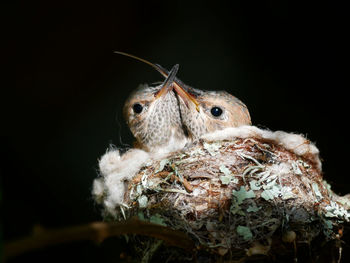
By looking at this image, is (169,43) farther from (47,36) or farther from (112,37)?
(47,36)

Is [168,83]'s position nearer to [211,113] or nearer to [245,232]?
[211,113]

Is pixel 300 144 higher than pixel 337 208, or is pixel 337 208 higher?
pixel 300 144

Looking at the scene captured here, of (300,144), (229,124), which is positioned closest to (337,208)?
(300,144)

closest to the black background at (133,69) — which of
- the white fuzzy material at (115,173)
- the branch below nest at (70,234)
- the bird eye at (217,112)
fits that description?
the white fuzzy material at (115,173)

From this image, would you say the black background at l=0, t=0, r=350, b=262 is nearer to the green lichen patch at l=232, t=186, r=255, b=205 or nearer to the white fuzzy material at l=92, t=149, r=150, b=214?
the white fuzzy material at l=92, t=149, r=150, b=214

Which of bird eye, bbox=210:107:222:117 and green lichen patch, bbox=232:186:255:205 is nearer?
green lichen patch, bbox=232:186:255:205

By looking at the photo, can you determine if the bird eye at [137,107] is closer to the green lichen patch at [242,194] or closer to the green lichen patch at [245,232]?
the green lichen patch at [242,194]

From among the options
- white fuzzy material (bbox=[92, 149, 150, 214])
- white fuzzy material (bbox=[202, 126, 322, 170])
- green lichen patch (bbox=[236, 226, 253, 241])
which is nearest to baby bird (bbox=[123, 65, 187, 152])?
white fuzzy material (bbox=[92, 149, 150, 214])

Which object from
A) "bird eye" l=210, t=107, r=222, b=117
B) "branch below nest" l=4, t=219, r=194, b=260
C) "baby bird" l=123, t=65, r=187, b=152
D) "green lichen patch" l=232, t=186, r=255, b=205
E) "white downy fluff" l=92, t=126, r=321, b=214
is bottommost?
"branch below nest" l=4, t=219, r=194, b=260
